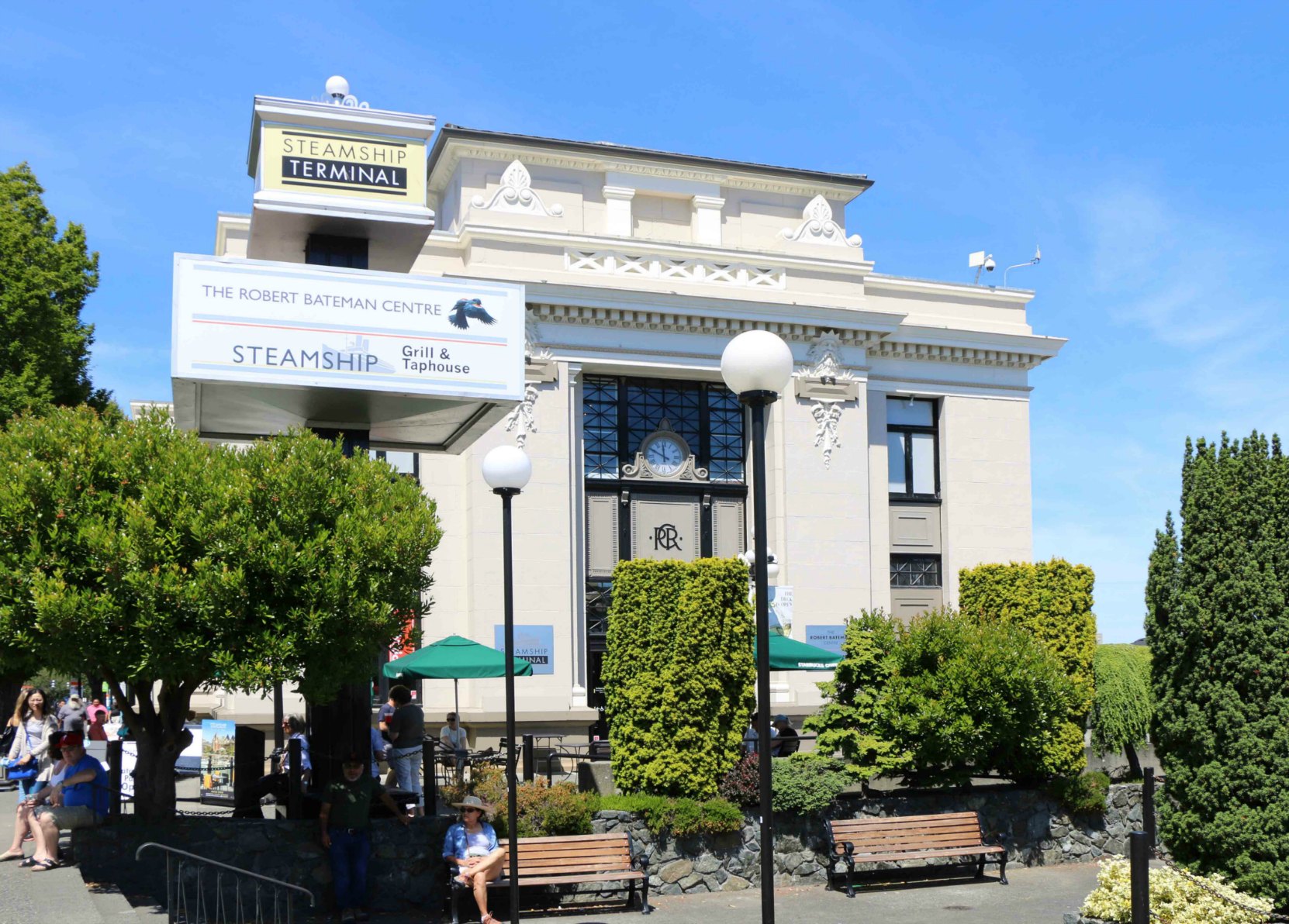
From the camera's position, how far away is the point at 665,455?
33.2 m

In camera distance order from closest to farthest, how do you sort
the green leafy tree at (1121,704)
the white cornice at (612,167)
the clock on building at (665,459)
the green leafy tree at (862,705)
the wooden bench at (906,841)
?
the wooden bench at (906,841) < the green leafy tree at (862,705) < the green leafy tree at (1121,704) < the clock on building at (665,459) < the white cornice at (612,167)

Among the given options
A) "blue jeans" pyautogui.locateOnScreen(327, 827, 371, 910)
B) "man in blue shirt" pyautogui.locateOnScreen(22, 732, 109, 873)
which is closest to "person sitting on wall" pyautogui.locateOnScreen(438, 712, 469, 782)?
"blue jeans" pyautogui.locateOnScreen(327, 827, 371, 910)

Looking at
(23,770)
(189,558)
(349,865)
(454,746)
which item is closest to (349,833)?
(349,865)

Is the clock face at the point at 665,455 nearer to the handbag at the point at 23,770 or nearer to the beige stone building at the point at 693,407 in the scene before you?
the beige stone building at the point at 693,407

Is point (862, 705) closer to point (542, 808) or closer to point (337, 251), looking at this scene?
point (542, 808)

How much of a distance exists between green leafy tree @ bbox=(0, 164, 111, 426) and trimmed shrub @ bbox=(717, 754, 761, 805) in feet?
59.7

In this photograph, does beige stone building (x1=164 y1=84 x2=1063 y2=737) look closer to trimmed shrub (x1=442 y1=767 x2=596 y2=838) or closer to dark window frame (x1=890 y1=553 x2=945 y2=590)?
dark window frame (x1=890 y1=553 x2=945 y2=590)

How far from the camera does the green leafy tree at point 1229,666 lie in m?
11.8

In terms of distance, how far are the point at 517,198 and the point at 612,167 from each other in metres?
3.61

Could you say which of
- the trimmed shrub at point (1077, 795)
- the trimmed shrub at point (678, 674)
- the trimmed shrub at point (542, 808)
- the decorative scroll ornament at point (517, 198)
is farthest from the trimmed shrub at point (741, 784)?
the decorative scroll ornament at point (517, 198)

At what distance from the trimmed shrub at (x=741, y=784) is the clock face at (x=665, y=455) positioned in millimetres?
15541

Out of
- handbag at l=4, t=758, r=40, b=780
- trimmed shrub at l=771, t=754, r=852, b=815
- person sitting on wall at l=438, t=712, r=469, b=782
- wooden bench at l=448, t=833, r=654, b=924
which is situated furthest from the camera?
person sitting on wall at l=438, t=712, r=469, b=782

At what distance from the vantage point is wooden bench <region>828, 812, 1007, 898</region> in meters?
17.2

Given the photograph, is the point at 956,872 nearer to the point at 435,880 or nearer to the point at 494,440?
the point at 435,880
